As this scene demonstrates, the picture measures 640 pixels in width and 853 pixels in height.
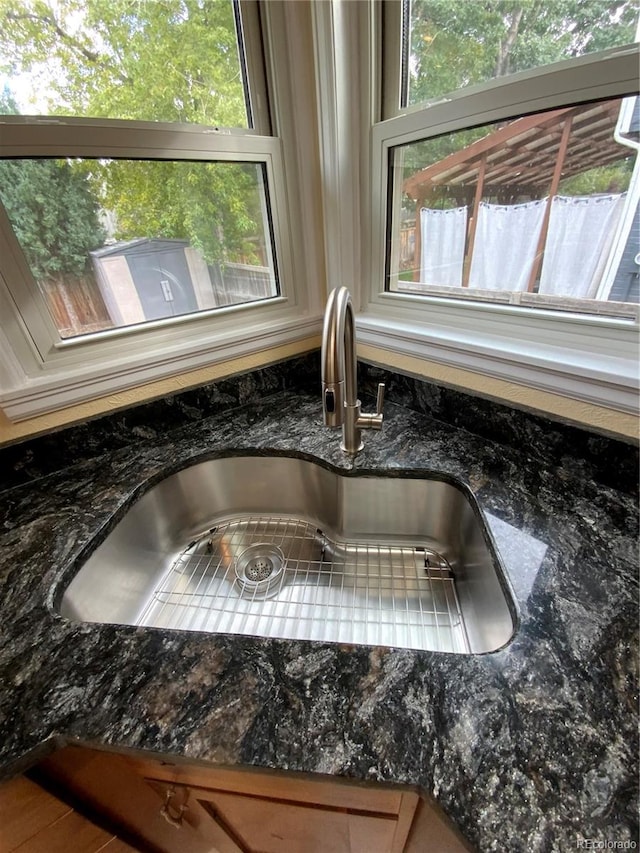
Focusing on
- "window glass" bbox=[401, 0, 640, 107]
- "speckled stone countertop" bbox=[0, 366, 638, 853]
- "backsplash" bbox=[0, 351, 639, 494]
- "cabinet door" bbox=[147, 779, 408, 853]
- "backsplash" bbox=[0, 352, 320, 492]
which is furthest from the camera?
"backsplash" bbox=[0, 352, 320, 492]

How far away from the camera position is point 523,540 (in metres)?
0.61

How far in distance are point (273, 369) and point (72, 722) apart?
2.84ft

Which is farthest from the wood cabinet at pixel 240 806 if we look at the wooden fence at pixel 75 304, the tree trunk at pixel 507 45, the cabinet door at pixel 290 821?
the tree trunk at pixel 507 45

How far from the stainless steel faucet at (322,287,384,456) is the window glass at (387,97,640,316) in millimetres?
361

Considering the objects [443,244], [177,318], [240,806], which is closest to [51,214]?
[177,318]

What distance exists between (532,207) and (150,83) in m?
0.82

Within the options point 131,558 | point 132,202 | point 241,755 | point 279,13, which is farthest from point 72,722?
point 279,13

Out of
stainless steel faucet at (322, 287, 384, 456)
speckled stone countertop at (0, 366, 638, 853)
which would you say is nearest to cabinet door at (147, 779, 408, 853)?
speckled stone countertop at (0, 366, 638, 853)

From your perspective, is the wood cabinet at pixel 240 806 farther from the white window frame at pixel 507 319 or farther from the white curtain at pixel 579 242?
the white curtain at pixel 579 242

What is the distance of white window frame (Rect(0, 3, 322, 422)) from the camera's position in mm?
714

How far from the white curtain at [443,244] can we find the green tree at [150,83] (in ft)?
1.52

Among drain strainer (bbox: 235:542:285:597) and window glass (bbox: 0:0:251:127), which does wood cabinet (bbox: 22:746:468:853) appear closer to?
drain strainer (bbox: 235:542:285:597)

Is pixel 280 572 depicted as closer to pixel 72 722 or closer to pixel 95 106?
pixel 72 722

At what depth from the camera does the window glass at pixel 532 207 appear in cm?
64
